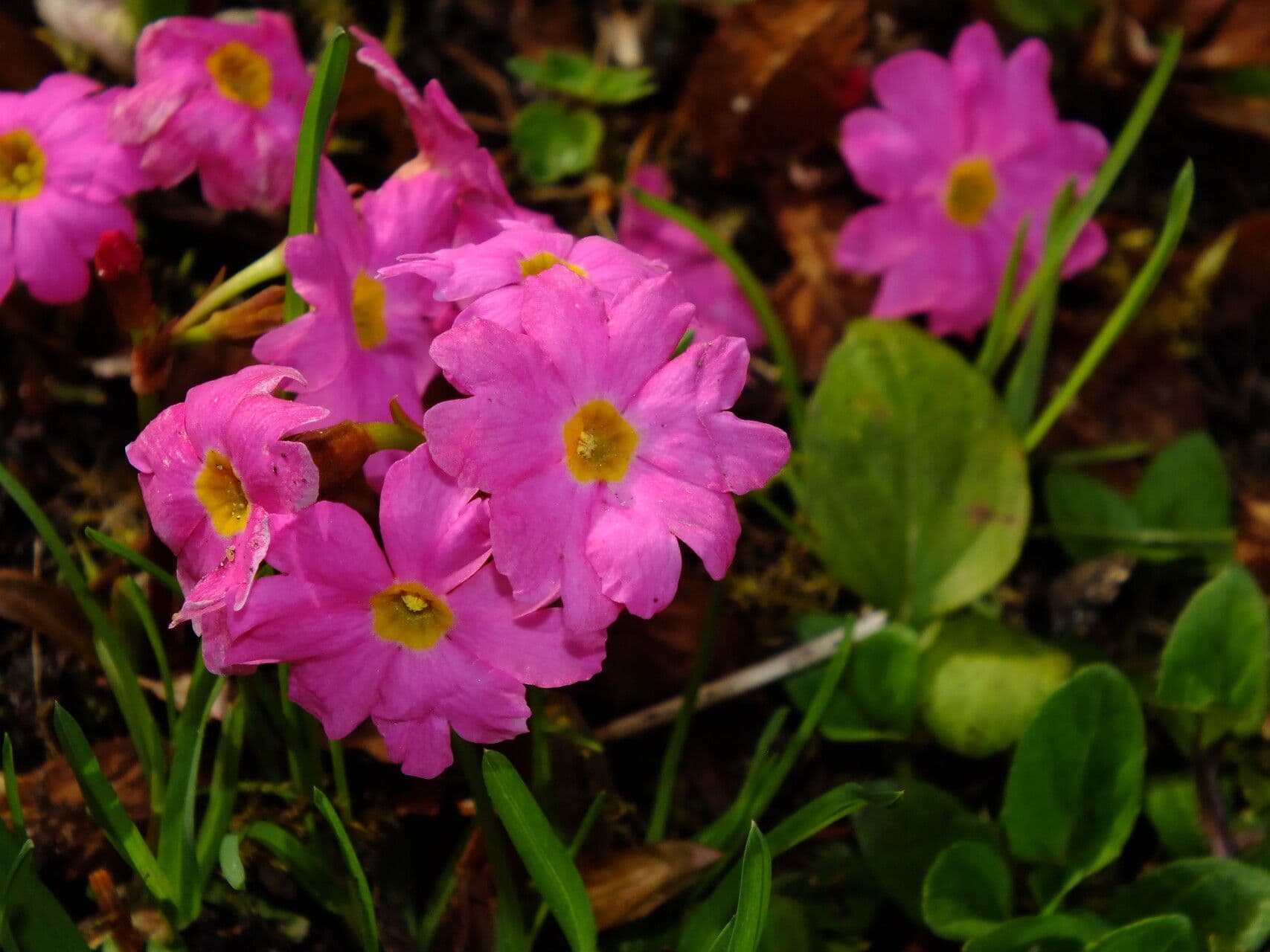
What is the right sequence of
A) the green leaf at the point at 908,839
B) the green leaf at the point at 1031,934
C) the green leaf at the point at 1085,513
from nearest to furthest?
the green leaf at the point at 1031,934
the green leaf at the point at 908,839
the green leaf at the point at 1085,513

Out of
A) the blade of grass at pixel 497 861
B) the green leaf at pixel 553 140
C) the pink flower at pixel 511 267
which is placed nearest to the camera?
the pink flower at pixel 511 267

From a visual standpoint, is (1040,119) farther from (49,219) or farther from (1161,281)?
(49,219)

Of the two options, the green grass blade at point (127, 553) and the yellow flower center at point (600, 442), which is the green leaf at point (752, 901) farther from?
the green grass blade at point (127, 553)

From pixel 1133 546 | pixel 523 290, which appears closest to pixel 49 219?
pixel 523 290

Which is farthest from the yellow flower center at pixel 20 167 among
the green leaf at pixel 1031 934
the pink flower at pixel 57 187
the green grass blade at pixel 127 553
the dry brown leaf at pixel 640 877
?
the green leaf at pixel 1031 934

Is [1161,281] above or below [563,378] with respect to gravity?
below

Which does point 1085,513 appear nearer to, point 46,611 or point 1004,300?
point 1004,300

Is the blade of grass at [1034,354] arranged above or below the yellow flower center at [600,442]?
below
